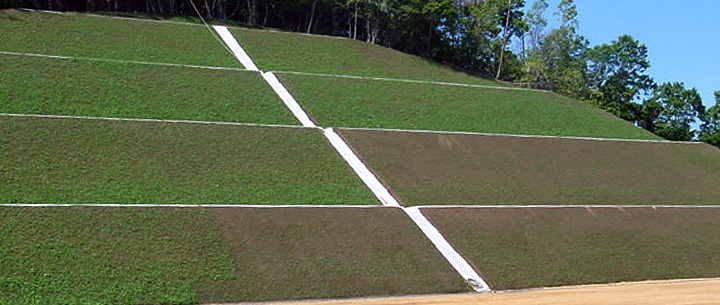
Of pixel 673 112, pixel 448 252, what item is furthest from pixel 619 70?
pixel 448 252

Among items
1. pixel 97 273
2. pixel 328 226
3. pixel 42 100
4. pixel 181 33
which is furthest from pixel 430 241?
pixel 181 33

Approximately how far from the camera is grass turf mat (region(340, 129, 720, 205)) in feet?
65.4

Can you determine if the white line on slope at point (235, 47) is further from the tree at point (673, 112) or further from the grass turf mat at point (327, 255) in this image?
the tree at point (673, 112)

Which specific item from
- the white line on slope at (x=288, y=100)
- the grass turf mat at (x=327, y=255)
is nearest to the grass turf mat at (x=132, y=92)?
the white line on slope at (x=288, y=100)

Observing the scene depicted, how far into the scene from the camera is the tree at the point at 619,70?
44.0 m

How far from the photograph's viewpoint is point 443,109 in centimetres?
2706

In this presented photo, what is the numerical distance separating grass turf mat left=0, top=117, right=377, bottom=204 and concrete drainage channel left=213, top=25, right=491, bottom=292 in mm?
309

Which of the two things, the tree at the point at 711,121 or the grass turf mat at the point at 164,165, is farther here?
the tree at the point at 711,121

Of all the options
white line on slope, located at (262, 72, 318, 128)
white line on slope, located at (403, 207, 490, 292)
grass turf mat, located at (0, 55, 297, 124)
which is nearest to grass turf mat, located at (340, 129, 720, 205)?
white line on slope, located at (403, 207, 490, 292)

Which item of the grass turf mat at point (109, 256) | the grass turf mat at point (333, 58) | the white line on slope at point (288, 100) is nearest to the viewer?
the grass turf mat at point (109, 256)

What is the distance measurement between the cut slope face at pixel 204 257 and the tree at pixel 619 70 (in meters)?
30.8

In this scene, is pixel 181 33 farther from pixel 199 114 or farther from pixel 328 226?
A: pixel 328 226

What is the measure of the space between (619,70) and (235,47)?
2509cm

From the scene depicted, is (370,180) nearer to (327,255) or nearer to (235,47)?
(327,255)
